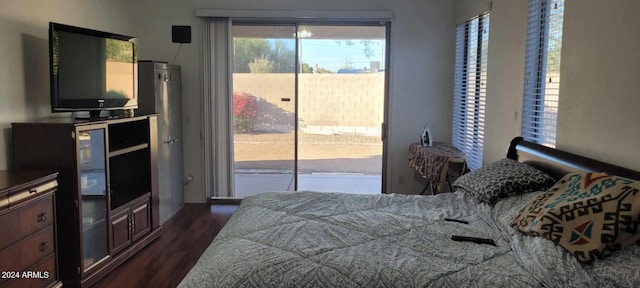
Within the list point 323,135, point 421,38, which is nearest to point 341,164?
point 323,135

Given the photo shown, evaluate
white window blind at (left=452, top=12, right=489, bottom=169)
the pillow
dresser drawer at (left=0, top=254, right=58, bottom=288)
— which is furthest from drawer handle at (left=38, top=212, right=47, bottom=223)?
white window blind at (left=452, top=12, right=489, bottom=169)

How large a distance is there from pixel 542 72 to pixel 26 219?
3514mm

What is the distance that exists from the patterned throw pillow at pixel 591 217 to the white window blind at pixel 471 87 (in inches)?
93.2

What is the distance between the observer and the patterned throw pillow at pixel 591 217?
1923 millimetres

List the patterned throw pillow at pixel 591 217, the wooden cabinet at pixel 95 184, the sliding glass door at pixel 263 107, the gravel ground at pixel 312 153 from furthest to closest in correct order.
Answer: the gravel ground at pixel 312 153 → the sliding glass door at pixel 263 107 → the wooden cabinet at pixel 95 184 → the patterned throw pillow at pixel 591 217

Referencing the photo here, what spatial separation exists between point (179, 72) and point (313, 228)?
11.3 feet

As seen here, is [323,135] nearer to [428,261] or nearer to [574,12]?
[574,12]

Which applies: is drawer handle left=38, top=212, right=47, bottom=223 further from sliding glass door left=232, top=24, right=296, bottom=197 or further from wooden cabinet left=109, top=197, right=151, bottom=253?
sliding glass door left=232, top=24, right=296, bottom=197

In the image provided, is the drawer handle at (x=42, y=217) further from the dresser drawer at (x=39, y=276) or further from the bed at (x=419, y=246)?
the bed at (x=419, y=246)

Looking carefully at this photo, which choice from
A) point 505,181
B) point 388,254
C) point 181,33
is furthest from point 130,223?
point 505,181

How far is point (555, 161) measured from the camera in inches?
114

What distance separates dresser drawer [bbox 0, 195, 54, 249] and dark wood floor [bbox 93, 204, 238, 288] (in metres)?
0.71

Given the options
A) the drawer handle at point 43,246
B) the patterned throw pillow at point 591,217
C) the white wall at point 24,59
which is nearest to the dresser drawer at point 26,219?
the drawer handle at point 43,246

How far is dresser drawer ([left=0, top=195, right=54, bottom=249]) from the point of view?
2606 mm
